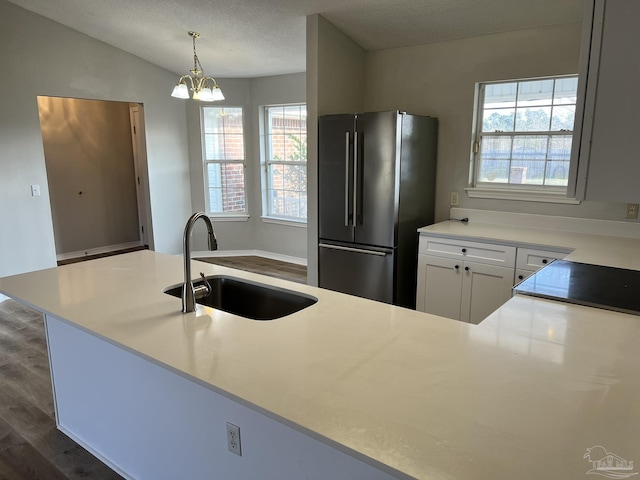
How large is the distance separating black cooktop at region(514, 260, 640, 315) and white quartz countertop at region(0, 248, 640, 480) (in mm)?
82

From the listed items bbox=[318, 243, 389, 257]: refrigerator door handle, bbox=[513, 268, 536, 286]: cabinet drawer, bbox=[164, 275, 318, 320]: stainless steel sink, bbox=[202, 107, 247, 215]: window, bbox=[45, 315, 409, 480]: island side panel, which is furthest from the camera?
bbox=[202, 107, 247, 215]: window

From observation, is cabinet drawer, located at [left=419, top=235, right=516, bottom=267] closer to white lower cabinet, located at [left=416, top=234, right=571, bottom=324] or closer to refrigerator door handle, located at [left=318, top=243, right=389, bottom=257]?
white lower cabinet, located at [left=416, top=234, right=571, bottom=324]

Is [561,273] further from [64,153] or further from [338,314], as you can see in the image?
[64,153]

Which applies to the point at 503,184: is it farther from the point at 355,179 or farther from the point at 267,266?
the point at 267,266

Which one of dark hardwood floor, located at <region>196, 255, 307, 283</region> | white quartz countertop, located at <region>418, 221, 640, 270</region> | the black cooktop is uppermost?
white quartz countertop, located at <region>418, 221, 640, 270</region>

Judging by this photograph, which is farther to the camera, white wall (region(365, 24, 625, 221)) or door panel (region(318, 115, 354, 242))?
door panel (region(318, 115, 354, 242))

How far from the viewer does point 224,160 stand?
6023 mm

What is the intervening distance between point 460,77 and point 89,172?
198 inches

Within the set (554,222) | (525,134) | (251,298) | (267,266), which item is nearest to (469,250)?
(554,222)

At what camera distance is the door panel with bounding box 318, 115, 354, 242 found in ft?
11.4

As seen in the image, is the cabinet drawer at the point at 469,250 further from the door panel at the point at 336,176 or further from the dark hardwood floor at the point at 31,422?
the dark hardwood floor at the point at 31,422

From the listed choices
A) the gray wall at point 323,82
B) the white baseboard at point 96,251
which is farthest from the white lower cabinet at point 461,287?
the white baseboard at point 96,251

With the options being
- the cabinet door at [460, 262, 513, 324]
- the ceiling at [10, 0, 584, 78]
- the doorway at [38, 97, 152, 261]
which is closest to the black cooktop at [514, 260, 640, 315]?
the cabinet door at [460, 262, 513, 324]

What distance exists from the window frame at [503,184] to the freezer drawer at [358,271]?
101 centimetres
